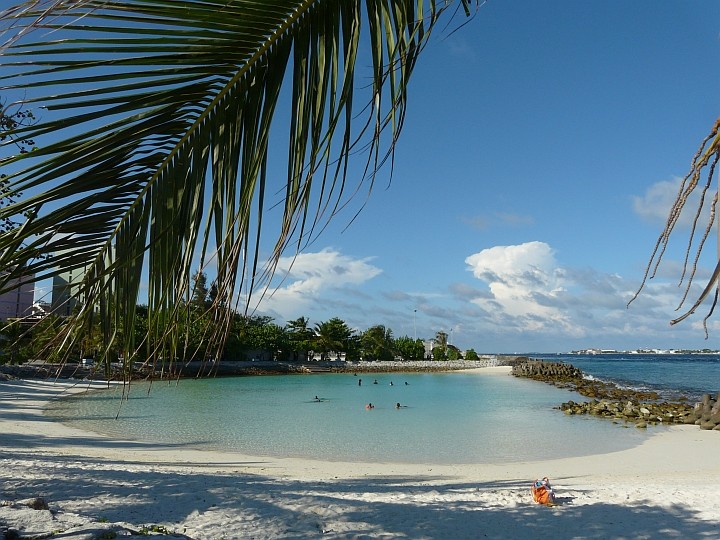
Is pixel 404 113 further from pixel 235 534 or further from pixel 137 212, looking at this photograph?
pixel 235 534

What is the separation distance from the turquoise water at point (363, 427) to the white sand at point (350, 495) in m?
1.51

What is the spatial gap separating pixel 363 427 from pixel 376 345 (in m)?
54.8

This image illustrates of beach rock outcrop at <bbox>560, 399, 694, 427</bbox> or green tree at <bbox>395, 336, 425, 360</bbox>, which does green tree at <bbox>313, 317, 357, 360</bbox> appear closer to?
green tree at <bbox>395, 336, 425, 360</bbox>

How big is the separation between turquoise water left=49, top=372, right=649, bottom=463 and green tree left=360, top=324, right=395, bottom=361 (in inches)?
1682

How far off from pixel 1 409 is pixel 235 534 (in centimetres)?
→ 1849

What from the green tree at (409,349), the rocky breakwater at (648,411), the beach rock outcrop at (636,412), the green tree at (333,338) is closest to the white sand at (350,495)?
the rocky breakwater at (648,411)

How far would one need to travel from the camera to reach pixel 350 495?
8.50m

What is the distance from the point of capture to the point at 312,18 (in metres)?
1.41

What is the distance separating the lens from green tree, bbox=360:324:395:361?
73.8 metres

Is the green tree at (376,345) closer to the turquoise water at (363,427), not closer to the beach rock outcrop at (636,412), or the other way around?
the turquoise water at (363,427)

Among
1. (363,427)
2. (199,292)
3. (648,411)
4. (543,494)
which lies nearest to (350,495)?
(543,494)

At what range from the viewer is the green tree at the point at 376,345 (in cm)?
7375

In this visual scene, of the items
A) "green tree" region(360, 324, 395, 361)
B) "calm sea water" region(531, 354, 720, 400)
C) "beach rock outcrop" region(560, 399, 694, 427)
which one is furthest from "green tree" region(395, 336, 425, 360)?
"beach rock outcrop" region(560, 399, 694, 427)

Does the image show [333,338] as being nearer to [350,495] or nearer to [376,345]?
[376,345]
